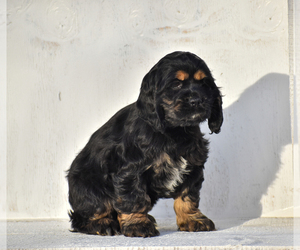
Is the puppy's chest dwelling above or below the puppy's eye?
below

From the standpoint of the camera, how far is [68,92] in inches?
187

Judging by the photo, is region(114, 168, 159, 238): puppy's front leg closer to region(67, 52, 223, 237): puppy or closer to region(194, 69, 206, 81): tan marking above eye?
region(67, 52, 223, 237): puppy

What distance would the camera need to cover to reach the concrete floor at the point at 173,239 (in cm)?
276

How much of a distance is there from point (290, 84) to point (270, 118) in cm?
47

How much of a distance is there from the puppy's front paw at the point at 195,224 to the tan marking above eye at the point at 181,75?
3.99ft

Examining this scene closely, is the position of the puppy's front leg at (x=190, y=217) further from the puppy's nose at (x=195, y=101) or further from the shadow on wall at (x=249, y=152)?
the shadow on wall at (x=249, y=152)

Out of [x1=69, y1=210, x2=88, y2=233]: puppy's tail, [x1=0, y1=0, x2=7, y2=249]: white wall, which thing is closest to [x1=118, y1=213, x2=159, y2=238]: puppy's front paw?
[x1=69, y1=210, x2=88, y2=233]: puppy's tail

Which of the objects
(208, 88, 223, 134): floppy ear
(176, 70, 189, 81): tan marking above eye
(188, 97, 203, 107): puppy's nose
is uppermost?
(176, 70, 189, 81): tan marking above eye

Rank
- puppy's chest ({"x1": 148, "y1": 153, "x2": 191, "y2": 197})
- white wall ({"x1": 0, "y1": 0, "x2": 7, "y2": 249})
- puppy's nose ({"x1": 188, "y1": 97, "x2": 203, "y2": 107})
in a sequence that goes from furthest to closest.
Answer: white wall ({"x1": 0, "y1": 0, "x2": 7, "y2": 249}) < puppy's chest ({"x1": 148, "y1": 153, "x2": 191, "y2": 197}) < puppy's nose ({"x1": 188, "y1": 97, "x2": 203, "y2": 107})

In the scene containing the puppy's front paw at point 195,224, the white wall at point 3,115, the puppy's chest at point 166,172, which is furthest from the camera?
the white wall at point 3,115

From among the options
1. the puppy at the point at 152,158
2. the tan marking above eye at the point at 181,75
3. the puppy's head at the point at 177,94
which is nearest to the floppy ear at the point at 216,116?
the puppy at the point at 152,158

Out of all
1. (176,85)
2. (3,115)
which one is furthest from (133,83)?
(176,85)

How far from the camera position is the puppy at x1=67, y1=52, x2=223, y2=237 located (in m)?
3.05

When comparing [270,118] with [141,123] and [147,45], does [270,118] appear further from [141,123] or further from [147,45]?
[141,123]
